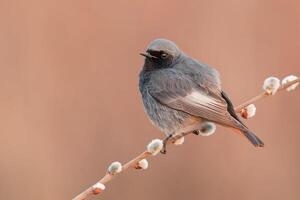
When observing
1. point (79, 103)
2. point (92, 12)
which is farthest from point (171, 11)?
point (79, 103)

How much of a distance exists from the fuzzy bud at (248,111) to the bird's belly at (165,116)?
2.99 feet

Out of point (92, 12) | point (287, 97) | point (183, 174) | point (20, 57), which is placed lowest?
point (183, 174)

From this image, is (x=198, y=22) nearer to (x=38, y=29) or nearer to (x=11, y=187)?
(x=38, y=29)

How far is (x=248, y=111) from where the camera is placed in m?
3.29

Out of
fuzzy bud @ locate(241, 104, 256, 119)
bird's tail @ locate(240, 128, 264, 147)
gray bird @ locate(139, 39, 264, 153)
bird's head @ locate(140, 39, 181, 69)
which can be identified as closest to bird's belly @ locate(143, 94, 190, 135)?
gray bird @ locate(139, 39, 264, 153)

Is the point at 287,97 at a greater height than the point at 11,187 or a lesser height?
greater

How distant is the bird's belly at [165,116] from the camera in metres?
4.25

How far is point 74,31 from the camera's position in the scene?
246 inches

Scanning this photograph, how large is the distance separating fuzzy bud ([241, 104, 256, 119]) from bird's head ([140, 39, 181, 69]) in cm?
130

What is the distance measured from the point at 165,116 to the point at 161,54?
1.53 ft

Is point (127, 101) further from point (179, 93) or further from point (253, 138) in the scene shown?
point (253, 138)

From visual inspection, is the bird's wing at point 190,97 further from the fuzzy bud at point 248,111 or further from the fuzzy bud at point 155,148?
the fuzzy bud at point 155,148

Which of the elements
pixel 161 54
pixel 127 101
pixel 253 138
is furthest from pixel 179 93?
pixel 127 101

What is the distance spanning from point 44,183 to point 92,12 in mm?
1491
